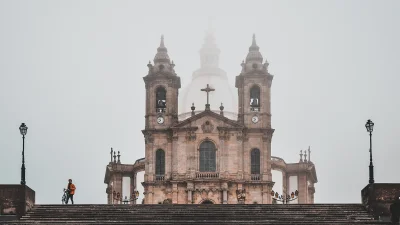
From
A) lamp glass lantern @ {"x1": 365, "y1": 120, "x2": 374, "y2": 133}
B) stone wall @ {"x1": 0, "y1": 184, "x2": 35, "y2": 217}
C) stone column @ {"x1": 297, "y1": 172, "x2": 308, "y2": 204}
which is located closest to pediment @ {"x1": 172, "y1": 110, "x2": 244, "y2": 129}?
stone column @ {"x1": 297, "y1": 172, "x2": 308, "y2": 204}

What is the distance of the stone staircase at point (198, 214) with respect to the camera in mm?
50344

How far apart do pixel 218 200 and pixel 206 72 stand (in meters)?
41.1

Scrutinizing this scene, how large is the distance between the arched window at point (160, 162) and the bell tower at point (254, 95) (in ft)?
20.3

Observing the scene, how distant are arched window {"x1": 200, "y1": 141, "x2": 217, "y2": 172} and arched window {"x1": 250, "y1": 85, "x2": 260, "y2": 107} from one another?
4.61m

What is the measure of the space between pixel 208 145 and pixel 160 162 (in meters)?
3.68

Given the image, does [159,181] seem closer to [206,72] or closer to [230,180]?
[230,180]

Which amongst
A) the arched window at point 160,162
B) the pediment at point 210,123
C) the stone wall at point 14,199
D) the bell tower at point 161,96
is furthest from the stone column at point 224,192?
the stone wall at point 14,199

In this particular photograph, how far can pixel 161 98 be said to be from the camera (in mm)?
91500

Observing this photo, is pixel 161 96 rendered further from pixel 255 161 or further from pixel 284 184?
pixel 284 184

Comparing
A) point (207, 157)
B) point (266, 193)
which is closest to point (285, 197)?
point (266, 193)

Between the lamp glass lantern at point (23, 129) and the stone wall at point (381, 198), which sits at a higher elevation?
the lamp glass lantern at point (23, 129)

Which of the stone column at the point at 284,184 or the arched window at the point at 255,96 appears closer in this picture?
the arched window at the point at 255,96

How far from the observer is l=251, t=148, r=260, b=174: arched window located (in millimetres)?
89500

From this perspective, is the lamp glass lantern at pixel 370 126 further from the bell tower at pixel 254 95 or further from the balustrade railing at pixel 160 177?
the balustrade railing at pixel 160 177
